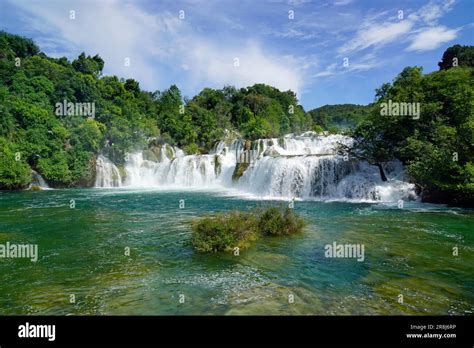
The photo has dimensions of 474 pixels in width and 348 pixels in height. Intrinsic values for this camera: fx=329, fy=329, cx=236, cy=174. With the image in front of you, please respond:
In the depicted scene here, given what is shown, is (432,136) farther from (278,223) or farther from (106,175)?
(106,175)

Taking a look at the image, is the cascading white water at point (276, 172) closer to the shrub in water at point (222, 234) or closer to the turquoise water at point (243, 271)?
the turquoise water at point (243, 271)

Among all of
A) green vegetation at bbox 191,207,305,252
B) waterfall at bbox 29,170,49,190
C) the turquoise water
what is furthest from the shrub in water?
waterfall at bbox 29,170,49,190

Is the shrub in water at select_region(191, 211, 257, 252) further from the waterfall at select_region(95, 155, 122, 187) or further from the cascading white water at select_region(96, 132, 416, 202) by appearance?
the waterfall at select_region(95, 155, 122, 187)

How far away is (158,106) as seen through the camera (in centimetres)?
6469

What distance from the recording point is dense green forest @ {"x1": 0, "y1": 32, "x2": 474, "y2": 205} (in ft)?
62.4

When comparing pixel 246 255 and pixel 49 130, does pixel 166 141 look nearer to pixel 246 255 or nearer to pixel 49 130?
pixel 49 130

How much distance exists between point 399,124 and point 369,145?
7.82 ft

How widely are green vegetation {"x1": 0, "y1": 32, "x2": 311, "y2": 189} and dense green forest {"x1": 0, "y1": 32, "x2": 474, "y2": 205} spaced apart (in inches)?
4.5

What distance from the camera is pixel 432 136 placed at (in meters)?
20.4

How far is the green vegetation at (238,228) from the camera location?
33.2 ft

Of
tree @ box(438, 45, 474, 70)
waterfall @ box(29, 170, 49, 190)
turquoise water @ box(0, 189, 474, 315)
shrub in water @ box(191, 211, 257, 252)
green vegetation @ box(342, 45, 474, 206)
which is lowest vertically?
turquoise water @ box(0, 189, 474, 315)

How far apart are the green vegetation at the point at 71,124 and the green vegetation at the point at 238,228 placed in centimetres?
1235

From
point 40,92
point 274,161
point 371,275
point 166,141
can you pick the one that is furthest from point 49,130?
point 371,275

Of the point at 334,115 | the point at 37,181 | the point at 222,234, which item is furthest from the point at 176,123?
the point at 334,115
